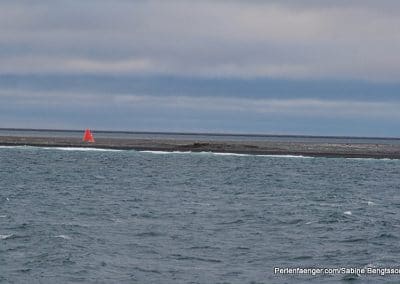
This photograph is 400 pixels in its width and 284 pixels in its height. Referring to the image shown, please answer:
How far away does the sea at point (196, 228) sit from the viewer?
35.0 metres

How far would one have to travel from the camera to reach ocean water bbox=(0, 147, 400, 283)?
35219 millimetres

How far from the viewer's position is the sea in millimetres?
35000

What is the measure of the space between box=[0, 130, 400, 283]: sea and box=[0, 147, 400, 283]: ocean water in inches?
2.1

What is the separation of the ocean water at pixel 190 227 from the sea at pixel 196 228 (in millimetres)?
54

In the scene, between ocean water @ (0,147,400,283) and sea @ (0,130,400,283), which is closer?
sea @ (0,130,400,283)

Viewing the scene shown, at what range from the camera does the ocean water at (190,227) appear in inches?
1387

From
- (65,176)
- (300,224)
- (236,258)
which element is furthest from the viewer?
(65,176)

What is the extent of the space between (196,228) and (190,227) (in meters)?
0.47

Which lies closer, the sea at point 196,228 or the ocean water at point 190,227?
the sea at point 196,228

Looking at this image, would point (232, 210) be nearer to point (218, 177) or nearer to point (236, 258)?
point (236, 258)

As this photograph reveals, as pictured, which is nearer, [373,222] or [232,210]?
[373,222]

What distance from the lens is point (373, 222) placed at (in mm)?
51062

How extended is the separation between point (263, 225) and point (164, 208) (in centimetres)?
1036

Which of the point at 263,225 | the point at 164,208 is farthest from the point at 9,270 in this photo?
the point at 164,208
